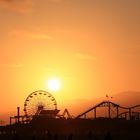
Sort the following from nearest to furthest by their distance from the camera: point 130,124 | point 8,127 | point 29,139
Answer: point 29,139
point 130,124
point 8,127

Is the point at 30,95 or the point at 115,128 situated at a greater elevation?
the point at 30,95

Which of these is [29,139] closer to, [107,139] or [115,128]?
[115,128]

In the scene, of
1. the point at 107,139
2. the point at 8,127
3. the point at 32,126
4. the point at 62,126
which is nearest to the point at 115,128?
the point at 62,126

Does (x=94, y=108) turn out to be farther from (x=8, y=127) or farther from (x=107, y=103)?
(x=8, y=127)

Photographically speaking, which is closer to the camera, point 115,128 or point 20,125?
point 115,128

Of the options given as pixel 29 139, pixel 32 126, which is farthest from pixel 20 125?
pixel 29 139

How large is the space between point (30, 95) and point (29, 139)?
4142 centimetres

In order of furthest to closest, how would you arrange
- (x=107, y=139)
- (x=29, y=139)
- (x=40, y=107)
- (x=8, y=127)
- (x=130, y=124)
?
(x=8, y=127), (x=40, y=107), (x=130, y=124), (x=29, y=139), (x=107, y=139)

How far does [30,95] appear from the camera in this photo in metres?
126

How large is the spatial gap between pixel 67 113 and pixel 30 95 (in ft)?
56.9

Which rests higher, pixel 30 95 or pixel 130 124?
pixel 30 95

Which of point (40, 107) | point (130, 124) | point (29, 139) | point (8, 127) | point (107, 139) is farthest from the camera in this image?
point (8, 127)

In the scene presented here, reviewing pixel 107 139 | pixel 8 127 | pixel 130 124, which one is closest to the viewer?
pixel 107 139

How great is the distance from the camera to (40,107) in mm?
119812
